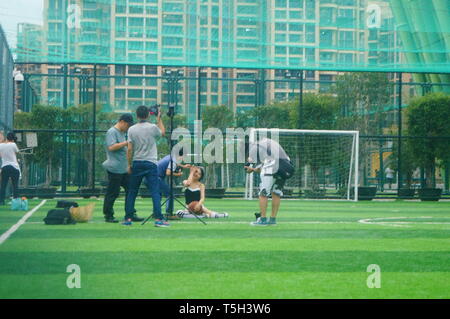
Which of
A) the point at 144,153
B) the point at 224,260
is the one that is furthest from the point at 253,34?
the point at 224,260

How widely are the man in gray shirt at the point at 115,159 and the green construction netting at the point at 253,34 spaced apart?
1099 cm

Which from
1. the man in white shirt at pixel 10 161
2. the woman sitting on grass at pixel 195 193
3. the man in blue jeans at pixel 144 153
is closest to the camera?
the man in blue jeans at pixel 144 153

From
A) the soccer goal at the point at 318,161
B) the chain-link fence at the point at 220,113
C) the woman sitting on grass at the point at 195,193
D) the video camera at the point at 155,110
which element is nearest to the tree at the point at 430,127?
the chain-link fence at the point at 220,113

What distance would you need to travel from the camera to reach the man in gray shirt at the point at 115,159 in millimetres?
13000

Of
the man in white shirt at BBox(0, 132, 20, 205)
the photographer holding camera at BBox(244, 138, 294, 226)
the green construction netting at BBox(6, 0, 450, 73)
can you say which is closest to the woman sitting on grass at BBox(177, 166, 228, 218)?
the photographer holding camera at BBox(244, 138, 294, 226)

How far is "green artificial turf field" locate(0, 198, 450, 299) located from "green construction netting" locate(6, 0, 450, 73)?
11.9m

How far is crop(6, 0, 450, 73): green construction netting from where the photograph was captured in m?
23.8

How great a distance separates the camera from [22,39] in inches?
917

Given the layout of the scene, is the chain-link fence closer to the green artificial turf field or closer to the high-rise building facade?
the high-rise building facade

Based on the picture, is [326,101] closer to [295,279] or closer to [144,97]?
[144,97]

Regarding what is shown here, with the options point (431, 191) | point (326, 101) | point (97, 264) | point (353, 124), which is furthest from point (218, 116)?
point (97, 264)

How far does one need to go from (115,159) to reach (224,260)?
555cm

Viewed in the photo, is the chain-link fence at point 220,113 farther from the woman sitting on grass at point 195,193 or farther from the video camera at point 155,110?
the video camera at point 155,110
